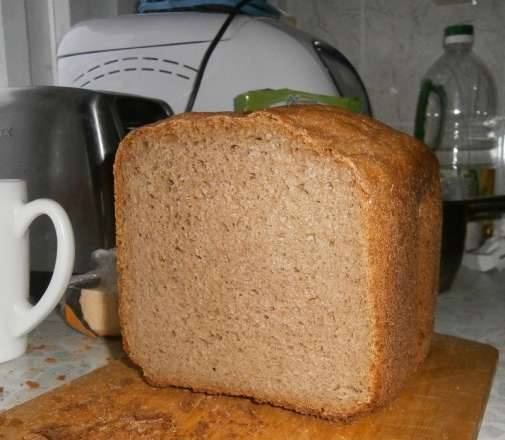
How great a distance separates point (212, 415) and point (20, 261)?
16.8 inches

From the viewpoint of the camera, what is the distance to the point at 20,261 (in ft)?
3.32

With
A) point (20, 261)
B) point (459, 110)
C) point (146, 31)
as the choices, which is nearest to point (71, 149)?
point (20, 261)

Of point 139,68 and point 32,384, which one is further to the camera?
point 139,68

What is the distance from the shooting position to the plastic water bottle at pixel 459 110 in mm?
2039

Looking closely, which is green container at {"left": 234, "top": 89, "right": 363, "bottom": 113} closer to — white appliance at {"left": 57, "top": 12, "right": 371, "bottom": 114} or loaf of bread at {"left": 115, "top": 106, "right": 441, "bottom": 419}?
white appliance at {"left": 57, "top": 12, "right": 371, "bottom": 114}

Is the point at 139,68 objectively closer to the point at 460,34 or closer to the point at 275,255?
the point at 275,255

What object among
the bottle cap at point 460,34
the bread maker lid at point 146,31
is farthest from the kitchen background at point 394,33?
the bread maker lid at point 146,31

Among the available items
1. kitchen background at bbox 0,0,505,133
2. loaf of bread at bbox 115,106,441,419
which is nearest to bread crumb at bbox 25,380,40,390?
loaf of bread at bbox 115,106,441,419

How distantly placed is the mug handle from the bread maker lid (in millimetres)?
665

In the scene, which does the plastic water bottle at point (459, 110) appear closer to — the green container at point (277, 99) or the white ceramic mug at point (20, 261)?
the green container at point (277, 99)

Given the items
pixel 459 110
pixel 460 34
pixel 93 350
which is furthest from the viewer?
pixel 459 110

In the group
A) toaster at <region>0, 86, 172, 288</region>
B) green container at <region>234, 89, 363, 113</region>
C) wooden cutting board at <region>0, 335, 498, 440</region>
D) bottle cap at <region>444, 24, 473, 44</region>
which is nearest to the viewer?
wooden cutting board at <region>0, 335, 498, 440</region>

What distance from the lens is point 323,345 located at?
83cm

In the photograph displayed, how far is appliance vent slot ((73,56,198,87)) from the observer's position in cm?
149
